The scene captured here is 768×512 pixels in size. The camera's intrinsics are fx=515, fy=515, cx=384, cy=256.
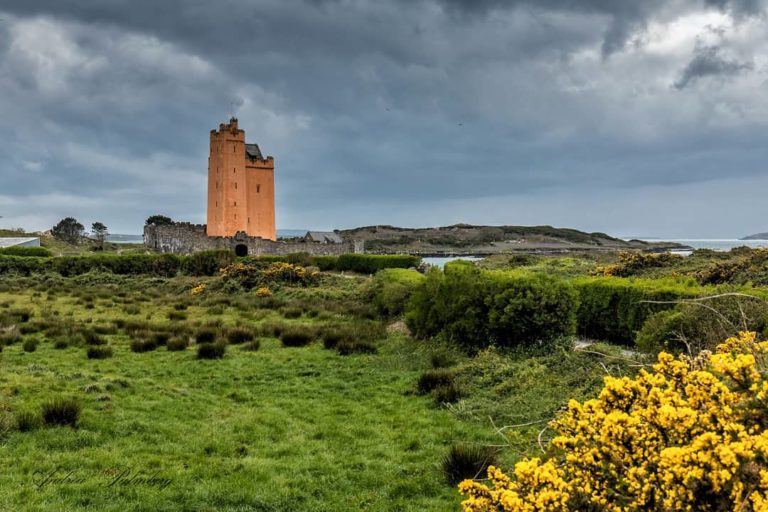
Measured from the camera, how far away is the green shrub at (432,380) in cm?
894

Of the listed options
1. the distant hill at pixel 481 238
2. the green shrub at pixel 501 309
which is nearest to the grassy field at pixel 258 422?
the green shrub at pixel 501 309

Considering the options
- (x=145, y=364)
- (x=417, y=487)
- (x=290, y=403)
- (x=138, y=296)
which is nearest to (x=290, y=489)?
(x=417, y=487)

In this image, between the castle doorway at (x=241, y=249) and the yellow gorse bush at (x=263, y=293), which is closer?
the yellow gorse bush at (x=263, y=293)

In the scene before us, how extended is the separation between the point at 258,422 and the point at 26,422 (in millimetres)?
2903

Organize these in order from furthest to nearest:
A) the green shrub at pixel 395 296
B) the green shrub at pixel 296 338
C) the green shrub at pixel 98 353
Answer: the green shrub at pixel 395 296 → the green shrub at pixel 296 338 → the green shrub at pixel 98 353

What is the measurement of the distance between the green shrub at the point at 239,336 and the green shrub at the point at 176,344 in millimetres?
1223

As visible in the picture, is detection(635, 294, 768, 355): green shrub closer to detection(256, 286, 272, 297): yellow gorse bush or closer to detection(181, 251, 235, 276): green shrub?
detection(256, 286, 272, 297): yellow gorse bush

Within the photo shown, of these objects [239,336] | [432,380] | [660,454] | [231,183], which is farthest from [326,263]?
[660,454]

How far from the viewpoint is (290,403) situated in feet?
28.3

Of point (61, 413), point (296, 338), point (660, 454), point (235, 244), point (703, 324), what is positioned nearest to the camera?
point (660, 454)

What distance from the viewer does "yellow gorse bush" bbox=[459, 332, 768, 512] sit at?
2.39 metres

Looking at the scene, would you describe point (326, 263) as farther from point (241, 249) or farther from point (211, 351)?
point (211, 351)

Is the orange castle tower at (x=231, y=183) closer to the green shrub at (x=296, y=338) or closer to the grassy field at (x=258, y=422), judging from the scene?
the green shrub at (x=296, y=338)

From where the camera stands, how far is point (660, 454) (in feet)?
8.45
